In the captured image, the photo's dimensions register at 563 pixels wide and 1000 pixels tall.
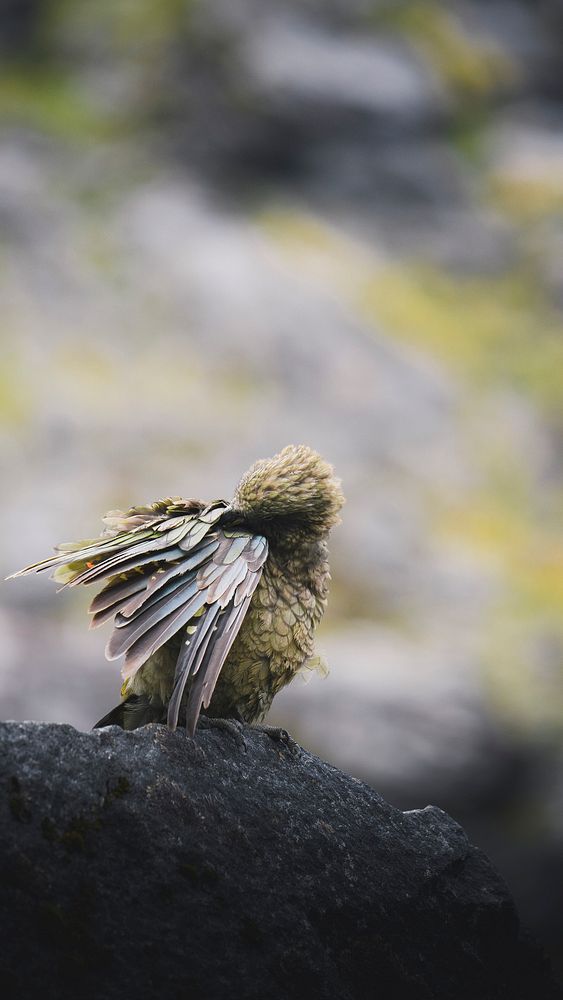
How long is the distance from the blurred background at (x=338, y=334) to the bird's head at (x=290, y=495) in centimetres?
976

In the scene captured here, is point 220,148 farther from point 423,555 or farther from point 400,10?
point 423,555

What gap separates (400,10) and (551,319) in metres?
9.55

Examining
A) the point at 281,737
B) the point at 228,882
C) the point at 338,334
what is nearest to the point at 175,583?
the point at 281,737

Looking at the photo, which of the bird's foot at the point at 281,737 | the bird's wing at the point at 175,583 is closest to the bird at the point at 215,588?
the bird's wing at the point at 175,583

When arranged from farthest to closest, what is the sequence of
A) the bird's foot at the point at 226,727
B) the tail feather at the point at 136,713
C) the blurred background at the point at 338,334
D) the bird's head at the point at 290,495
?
1. the blurred background at the point at 338,334
2. the bird's head at the point at 290,495
3. the tail feather at the point at 136,713
4. the bird's foot at the point at 226,727

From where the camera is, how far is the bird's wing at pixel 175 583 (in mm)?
4719

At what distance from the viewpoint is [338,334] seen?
20734mm

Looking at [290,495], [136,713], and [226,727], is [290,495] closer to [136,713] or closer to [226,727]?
[226,727]

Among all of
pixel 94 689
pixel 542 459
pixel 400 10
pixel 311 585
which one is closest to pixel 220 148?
pixel 400 10

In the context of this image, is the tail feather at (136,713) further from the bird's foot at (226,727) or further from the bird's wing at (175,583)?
the bird's wing at (175,583)

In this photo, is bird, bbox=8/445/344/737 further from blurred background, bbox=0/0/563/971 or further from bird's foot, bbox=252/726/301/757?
blurred background, bbox=0/0/563/971

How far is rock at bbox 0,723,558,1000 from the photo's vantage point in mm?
4004

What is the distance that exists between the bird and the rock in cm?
33

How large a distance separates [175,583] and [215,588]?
19cm
